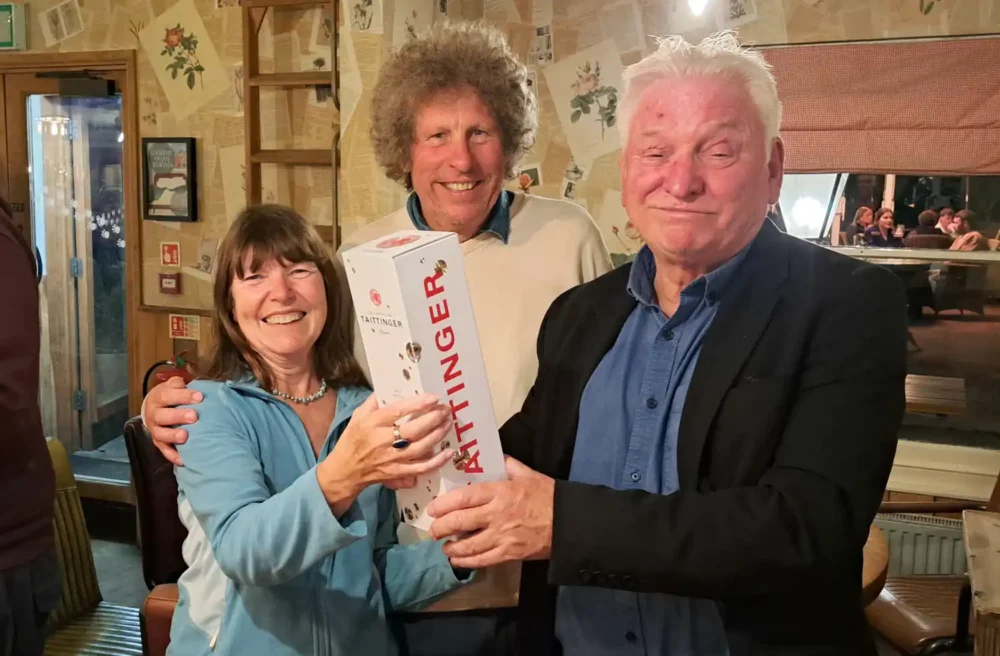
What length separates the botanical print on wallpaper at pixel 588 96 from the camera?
3.48 m

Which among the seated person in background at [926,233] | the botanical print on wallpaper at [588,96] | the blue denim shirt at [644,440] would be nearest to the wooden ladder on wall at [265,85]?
the botanical print on wallpaper at [588,96]

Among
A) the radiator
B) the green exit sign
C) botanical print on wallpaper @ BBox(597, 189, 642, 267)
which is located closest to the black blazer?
botanical print on wallpaper @ BBox(597, 189, 642, 267)

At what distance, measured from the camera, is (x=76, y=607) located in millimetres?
2209

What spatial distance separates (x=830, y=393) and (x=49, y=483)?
1375 millimetres

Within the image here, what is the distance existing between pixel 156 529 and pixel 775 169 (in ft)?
4.19

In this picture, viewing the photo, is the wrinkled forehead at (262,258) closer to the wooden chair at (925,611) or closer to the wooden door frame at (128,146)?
the wooden chair at (925,611)

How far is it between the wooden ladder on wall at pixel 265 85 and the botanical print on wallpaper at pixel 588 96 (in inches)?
36.4

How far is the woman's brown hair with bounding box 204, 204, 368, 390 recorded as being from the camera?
1.24m

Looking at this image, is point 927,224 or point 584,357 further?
point 927,224

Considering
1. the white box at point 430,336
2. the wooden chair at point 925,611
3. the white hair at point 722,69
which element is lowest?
the wooden chair at point 925,611

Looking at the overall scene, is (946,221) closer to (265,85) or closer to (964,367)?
(964,367)

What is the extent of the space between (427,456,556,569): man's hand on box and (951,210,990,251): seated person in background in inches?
117

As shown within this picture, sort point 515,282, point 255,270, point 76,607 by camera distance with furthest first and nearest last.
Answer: point 76,607, point 515,282, point 255,270

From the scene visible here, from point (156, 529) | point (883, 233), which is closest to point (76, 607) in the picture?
point (156, 529)
